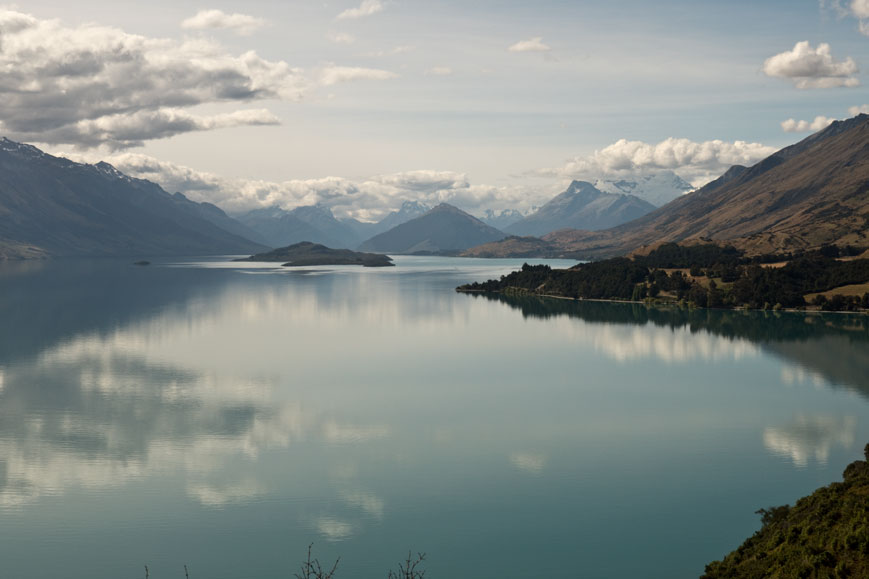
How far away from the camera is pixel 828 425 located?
87500 mm

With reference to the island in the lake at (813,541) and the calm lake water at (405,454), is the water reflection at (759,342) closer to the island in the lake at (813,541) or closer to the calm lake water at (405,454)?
the calm lake water at (405,454)

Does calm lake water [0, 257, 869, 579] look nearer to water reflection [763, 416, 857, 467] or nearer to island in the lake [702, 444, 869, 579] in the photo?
water reflection [763, 416, 857, 467]

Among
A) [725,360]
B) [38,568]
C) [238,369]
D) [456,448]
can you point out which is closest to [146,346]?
[238,369]

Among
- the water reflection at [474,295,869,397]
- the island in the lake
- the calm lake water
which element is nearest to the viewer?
the island in the lake

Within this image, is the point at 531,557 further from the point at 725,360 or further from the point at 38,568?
the point at 725,360

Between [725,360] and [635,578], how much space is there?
318 feet

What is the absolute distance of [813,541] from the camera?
136ft

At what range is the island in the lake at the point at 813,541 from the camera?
38031 millimetres

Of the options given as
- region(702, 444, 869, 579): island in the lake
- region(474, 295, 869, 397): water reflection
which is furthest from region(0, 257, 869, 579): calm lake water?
region(702, 444, 869, 579): island in the lake

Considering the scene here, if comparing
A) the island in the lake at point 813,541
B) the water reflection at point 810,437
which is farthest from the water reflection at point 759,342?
the island in the lake at point 813,541

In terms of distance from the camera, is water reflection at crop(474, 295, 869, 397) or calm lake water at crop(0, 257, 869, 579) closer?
calm lake water at crop(0, 257, 869, 579)

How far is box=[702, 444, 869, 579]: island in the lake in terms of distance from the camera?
125ft

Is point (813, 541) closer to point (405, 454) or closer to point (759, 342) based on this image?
point (405, 454)

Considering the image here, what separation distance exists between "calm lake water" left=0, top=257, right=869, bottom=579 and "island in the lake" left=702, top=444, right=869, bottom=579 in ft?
12.0
